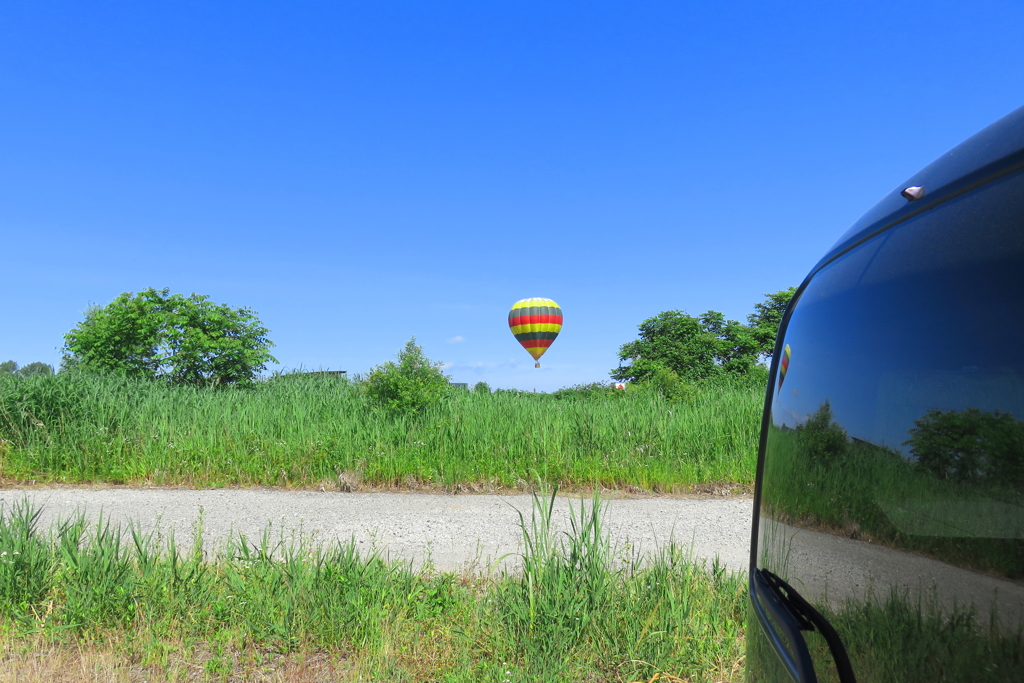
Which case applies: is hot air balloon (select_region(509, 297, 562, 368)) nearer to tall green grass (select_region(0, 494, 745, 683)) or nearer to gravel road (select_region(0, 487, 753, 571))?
gravel road (select_region(0, 487, 753, 571))

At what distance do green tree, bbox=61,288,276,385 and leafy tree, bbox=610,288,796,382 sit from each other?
25.2 m

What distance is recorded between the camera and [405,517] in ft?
23.1

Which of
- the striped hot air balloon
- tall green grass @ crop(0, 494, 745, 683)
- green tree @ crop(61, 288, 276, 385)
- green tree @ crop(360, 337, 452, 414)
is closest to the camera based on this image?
the striped hot air balloon

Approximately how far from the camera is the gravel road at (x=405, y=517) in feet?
19.1

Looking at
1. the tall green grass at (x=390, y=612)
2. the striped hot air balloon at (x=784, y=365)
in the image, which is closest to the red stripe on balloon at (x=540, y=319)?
the tall green grass at (x=390, y=612)

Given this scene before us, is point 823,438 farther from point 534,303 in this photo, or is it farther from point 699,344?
point 699,344

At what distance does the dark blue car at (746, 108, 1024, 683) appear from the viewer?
A: 96 cm

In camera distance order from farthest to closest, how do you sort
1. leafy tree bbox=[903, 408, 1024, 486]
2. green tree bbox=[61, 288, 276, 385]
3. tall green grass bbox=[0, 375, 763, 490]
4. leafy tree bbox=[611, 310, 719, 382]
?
leafy tree bbox=[611, 310, 719, 382]
green tree bbox=[61, 288, 276, 385]
tall green grass bbox=[0, 375, 763, 490]
leafy tree bbox=[903, 408, 1024, 486]

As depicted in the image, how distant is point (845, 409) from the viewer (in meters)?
1.35

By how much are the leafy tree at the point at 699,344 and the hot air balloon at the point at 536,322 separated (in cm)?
853

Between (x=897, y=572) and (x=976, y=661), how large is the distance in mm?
190

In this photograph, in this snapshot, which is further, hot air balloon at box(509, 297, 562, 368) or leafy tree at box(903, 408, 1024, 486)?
hot air balloon at box(509, 297, 562, 368)

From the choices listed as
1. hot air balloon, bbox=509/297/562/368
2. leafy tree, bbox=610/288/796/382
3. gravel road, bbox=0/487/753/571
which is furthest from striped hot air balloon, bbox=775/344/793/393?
leafy tree, bbox=610/288/796/382

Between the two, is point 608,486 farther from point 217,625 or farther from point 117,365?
point 117,365
